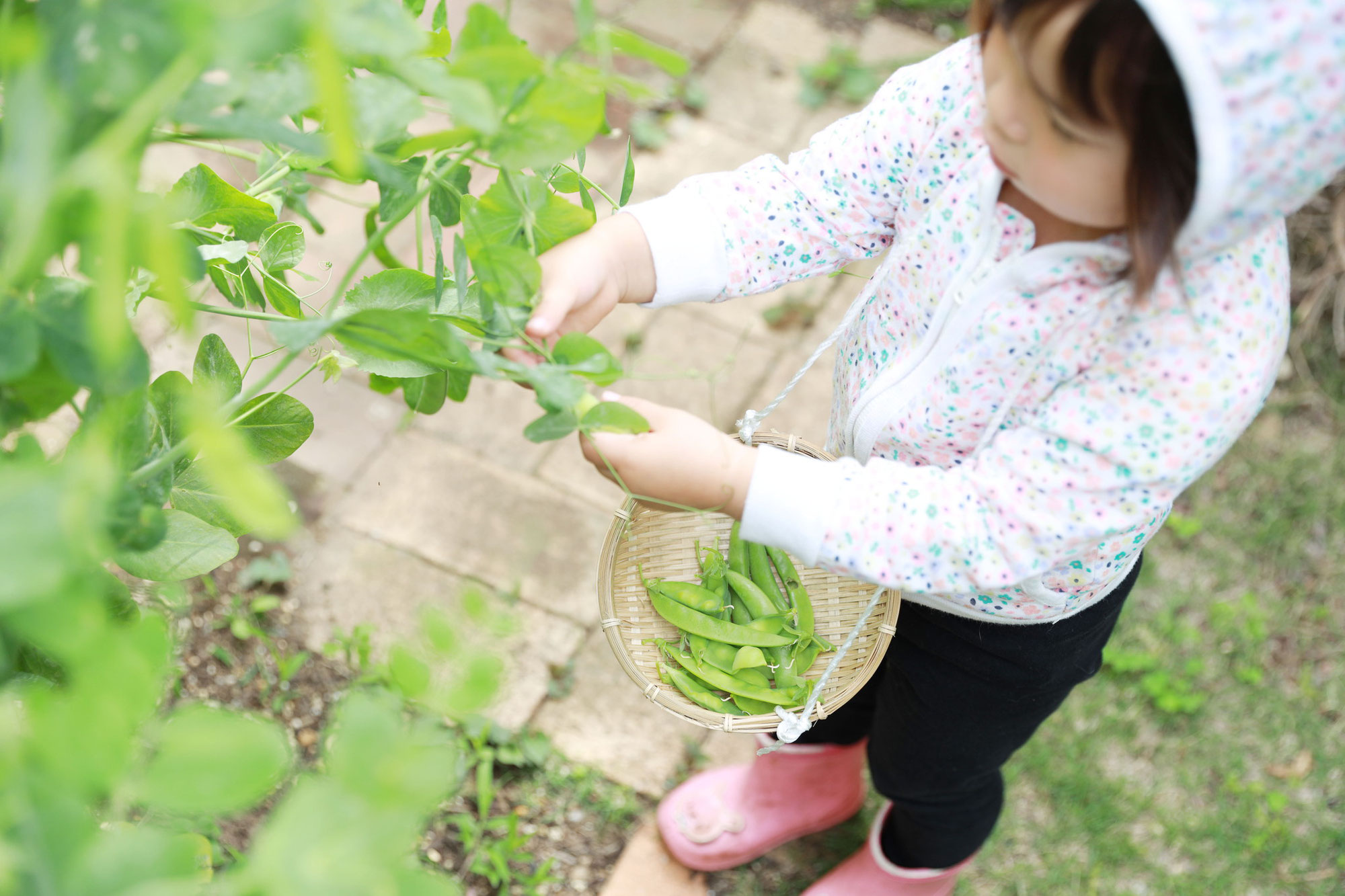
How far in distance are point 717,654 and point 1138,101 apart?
749 mm

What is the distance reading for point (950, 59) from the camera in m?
1.04

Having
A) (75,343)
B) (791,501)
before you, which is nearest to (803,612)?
(791,501)

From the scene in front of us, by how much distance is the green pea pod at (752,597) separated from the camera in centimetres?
126

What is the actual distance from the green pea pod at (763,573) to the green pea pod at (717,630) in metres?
0.07

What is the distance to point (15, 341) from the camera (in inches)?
19.9

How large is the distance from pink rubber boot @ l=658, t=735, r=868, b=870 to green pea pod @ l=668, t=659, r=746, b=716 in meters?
0.44

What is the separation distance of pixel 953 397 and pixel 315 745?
1180 mm

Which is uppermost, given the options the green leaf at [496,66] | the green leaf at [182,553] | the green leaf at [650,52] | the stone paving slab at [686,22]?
the green leaf at [650,52]

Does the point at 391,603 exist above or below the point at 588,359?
below

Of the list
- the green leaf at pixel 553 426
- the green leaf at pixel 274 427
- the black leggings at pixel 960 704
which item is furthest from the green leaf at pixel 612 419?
the black leggings at pixel 960 704

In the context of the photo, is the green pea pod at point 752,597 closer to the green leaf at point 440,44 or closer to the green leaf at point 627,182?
the green leaf at point 627,182

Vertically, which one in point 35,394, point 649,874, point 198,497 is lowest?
point 649,874

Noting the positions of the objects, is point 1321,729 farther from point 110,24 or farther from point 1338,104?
point 110,24

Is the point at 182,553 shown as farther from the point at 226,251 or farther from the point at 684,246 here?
the point at 684,246
